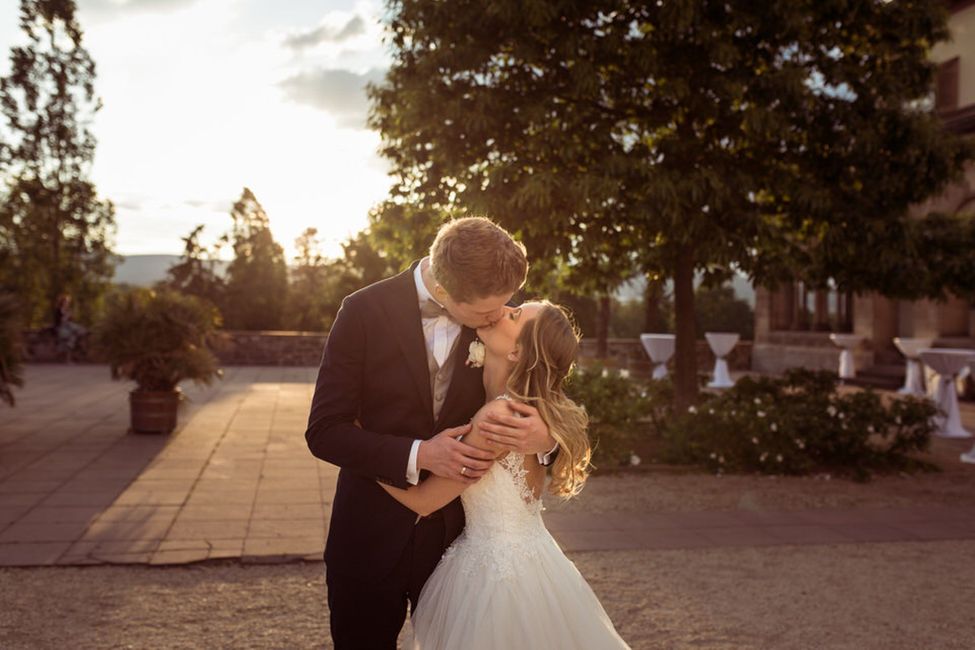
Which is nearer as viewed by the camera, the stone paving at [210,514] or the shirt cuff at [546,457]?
the shirt cuff at [546,457]

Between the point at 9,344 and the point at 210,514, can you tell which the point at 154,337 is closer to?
the point at 9,344

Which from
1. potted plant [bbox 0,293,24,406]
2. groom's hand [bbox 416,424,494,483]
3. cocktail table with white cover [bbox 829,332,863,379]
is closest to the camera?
groom's hand [bbox 416,424,494,483]

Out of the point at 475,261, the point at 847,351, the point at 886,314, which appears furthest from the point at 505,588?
the point at 886,314

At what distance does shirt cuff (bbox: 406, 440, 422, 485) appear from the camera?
2111 mm

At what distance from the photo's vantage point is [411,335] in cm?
225

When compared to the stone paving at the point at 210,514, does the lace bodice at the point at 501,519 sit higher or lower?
higher

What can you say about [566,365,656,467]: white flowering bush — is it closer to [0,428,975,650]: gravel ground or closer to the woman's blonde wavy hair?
[0,428,975,650]: gravel ground

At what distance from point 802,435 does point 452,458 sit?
23.7 feet

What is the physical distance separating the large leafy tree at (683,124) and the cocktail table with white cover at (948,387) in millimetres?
3537

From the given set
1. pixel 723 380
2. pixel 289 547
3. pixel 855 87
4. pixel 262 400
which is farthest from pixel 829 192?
pixel 723 380

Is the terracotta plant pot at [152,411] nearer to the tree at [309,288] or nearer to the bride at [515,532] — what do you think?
the bride at [515,532]

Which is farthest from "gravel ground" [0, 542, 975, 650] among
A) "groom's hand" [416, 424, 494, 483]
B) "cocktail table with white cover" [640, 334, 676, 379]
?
"cocktail table with white cover" [640, 334, 676, 379]

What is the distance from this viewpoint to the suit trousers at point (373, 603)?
232 centimetres

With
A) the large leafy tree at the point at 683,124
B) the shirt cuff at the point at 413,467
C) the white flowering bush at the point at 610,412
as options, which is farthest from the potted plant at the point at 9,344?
the shirt cuff at the point at 413,467
